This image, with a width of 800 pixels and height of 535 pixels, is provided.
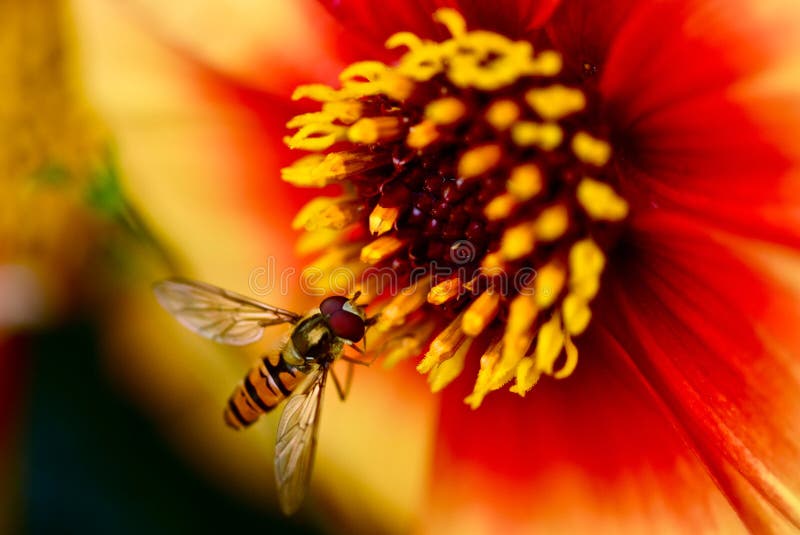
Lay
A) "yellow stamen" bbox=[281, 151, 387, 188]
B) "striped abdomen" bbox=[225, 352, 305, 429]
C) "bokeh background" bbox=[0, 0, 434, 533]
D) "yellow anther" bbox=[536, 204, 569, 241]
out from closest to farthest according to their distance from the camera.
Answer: "yellow anther" bbox=[536, 204, 569, 241] → "yellow stamen" bbox=[281, 151, 387, 188] → "striped abdomen" bbox=[225, 352, 305, 429] → "bokeh background" bbox=[0, 0, 434, 533]

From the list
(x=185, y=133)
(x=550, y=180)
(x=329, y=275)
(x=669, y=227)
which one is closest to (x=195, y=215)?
(x=185, y=133)

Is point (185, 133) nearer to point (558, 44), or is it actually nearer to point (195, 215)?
point (195, 215)

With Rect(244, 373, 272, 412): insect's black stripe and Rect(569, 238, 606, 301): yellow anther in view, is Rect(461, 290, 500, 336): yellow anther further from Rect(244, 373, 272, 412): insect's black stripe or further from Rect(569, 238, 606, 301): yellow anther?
Rect(244, 373, 272, 412): insect's black stripe

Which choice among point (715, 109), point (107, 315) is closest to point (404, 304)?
point (715, 109)

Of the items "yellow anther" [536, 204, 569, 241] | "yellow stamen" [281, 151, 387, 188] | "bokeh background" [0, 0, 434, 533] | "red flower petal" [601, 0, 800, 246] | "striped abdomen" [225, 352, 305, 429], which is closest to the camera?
"red flower petal" [601, 0, 800, 246]

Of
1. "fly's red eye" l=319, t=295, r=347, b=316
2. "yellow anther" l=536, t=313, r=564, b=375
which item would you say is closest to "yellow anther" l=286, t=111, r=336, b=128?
"fly's red eye" l=319, t=295, r=347, b=316

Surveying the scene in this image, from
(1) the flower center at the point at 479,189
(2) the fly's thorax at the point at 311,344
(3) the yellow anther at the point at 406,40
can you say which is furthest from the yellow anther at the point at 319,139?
(2) the fly's thorax at the point at 311,344

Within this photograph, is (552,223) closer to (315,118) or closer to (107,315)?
(315,118)

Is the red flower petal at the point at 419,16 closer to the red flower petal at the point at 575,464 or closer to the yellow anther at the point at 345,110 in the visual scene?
the yellow anther at the point at 345,110
